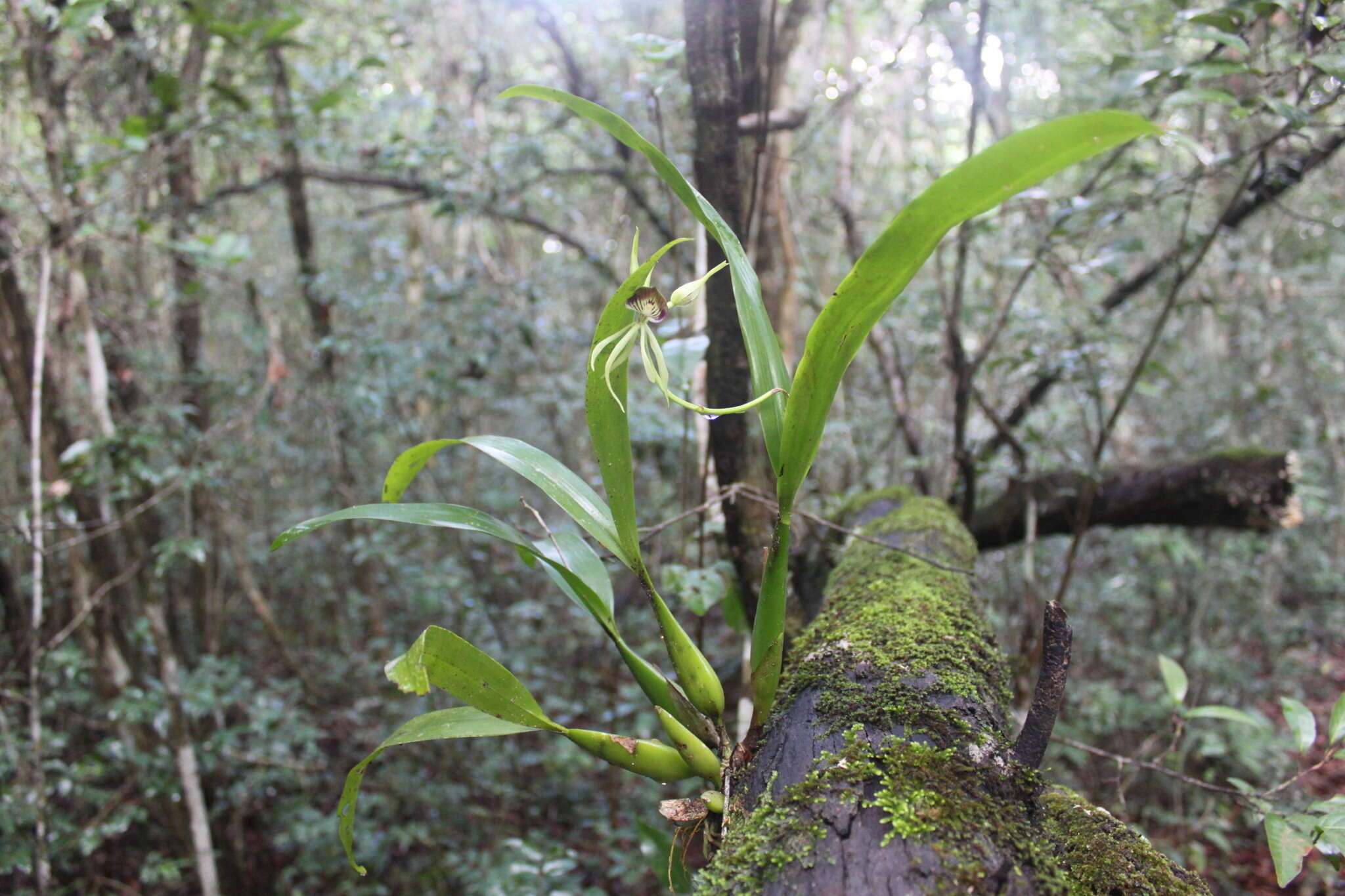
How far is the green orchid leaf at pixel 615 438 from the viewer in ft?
2.74

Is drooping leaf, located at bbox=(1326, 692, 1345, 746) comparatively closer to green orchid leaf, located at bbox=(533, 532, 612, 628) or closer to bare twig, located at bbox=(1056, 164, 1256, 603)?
bare twig, located at bbox=(1056, 164, 1256, 603)

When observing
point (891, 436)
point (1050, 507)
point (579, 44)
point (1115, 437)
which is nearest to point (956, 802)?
point (1050, 507)

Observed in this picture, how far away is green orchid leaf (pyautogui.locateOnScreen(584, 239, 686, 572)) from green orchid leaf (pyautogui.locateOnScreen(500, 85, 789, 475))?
80mm

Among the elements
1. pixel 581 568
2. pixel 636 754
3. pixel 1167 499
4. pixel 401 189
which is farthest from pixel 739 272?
pixel 401 189

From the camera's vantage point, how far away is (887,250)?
657 millimetres

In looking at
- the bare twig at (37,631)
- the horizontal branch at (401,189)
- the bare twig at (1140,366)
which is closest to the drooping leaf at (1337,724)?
the bare twig at (1140,366)

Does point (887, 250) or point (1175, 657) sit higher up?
point (887, 250)

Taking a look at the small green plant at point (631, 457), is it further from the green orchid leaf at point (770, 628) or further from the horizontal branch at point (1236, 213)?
the horizontal branch at point (1236, 213)

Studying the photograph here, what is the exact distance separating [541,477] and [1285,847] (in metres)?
1.15

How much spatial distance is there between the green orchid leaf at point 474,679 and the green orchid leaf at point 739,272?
408 millimetres

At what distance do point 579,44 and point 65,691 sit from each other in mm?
5274

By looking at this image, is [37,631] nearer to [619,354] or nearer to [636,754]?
[636,754]

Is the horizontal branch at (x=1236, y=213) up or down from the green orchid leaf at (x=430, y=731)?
→ up

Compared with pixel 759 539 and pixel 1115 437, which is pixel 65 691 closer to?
pixel 759 539
